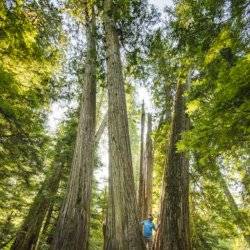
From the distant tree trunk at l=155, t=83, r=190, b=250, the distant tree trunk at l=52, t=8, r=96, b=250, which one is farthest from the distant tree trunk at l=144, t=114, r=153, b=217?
the distant tree trunk at l=155, t=83, r=190, b=250

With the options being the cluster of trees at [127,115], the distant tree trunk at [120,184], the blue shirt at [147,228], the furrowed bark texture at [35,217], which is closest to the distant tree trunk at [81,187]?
the cluster of trees at [127,115]

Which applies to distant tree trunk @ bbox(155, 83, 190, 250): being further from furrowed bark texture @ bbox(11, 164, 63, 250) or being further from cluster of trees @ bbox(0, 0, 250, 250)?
furrowed bark texture @ bbox(11, 164, 63, 250)

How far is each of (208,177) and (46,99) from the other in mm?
6500

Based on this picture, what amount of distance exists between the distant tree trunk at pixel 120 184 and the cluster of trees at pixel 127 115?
22mm

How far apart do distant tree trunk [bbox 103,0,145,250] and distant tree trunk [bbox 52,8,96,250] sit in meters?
1.48

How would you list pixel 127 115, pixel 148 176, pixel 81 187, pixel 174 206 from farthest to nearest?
pixel 148 176 < pixel 127 115 < pixel 81 187 < pixel 174 206

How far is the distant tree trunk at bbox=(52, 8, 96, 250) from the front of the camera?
20.0 ft

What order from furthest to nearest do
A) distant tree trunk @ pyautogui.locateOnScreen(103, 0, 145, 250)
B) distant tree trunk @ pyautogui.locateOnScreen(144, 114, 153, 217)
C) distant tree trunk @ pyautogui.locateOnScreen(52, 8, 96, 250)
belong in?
distant tree trunk @ pyautogui.locateOnScreen(144, 114, 153, 217), distant tree trunk @ pyautogui.locateOnScreen(52, 8, 96, 250), distant tree trunk @ pyautogui.locateOnScreen(103, 0, 145, 250)

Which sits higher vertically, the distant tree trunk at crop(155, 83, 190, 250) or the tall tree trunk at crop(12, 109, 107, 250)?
the tall tree trunk at crop(12, 109, 107, 250)

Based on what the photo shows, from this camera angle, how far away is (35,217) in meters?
10.7

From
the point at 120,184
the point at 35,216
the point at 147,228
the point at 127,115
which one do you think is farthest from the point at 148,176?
the point at 120,184

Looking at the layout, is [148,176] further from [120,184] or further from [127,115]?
[120,184]

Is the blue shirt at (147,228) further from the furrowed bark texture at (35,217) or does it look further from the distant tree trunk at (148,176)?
the furrowed bark texture at (35,217)

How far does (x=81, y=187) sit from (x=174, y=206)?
2.48m
